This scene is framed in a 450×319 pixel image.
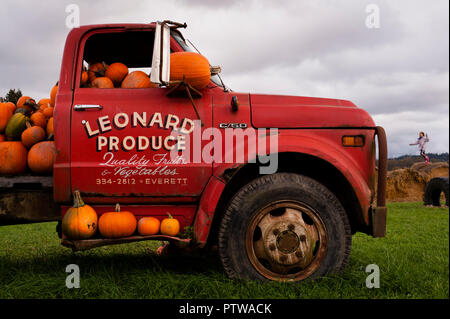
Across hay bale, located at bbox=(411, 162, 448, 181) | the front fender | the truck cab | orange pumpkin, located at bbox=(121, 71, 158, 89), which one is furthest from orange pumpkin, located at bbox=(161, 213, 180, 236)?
hay bale, located at bbox=(411, 162, 448, 181)

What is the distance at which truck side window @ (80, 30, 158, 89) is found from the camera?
316cm

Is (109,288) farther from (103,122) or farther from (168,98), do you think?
(168,98)

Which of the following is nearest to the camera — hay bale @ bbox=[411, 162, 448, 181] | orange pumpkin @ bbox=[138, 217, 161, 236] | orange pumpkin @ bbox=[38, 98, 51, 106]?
orange pumpkin @ bbox=[138, 217, 161, 236]

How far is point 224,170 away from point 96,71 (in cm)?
161

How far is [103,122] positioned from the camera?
→ 9.55 feet

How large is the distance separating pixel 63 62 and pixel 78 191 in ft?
3.81

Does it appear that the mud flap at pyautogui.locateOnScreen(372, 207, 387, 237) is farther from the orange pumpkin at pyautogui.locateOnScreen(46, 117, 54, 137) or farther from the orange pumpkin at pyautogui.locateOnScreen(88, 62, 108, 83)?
the orange pumpkin at pyautogui.locateOnScreen(46, 117, 54, 137)

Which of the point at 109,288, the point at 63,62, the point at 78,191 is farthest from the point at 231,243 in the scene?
the point at 63,62

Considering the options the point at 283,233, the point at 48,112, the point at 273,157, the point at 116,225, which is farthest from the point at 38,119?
the point at 283,233

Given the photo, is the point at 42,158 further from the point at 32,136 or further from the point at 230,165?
the point at 230,165

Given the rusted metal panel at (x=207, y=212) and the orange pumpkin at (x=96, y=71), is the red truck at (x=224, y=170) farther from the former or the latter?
the orange pumpkin at (x=96, y=71)

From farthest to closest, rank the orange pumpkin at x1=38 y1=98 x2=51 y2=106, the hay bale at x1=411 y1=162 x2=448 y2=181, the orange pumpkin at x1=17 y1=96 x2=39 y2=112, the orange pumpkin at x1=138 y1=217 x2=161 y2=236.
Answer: the hay bale at x1=411 y1=162 x2=448 y2=181
the orange pumpkin at x1=38 y1=98 x2=51 y2=106
the orange pumpkin at x1=17 y1=96 x2=39 y2=112
the orange pumpkin at x1=138 y1=217 x2=161 y2=236

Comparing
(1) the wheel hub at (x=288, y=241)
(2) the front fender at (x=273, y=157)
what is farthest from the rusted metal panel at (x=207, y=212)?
(1) the wheel hub at (x=288, y=241)

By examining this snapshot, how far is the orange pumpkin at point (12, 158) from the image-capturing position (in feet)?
10.2
